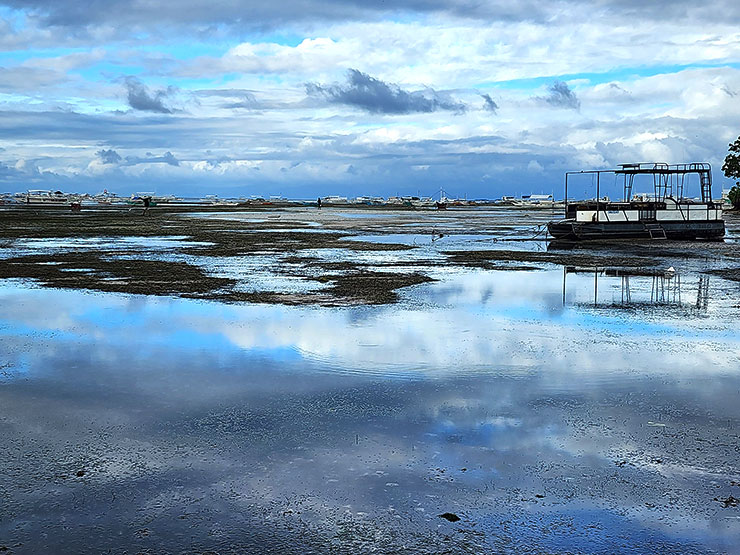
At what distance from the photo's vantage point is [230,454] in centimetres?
817

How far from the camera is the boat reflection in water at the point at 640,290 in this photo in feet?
64.4

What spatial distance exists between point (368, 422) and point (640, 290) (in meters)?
15.3

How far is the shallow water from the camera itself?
6441mm

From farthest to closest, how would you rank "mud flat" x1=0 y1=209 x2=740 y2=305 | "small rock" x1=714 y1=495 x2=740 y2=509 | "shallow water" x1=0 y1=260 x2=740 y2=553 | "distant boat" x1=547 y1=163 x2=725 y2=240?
"distant boat" x1=547 y1=163 x2=725 y2=240 → "mud flat" x1=0 y1=209 x2=740 y2=305 → "small rock" x1=714 y1=495 x2=740 y2=509 → "shallow water" x1=0 y1=260 x2=740 y2=553

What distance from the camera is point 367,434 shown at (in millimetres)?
8875

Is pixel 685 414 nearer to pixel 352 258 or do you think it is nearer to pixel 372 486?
pixel 372 486

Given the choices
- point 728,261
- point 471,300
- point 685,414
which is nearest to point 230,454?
point 685,414

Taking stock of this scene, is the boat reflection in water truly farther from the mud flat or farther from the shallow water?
the shallow water

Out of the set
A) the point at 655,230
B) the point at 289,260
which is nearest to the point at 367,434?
the point at 289,260

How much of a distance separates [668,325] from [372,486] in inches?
431

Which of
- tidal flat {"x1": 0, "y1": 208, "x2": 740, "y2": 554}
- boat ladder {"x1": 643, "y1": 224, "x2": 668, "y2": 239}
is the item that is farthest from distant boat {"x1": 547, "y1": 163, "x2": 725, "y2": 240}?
tidal flat {"x1": 0, "y1": 208, "x2": 740, "y2": 554}

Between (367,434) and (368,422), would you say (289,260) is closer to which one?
(368,422)

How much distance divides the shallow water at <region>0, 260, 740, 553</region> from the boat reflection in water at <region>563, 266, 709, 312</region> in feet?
9.73

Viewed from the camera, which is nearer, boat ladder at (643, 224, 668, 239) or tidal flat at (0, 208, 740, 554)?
tidal flat at (0, 208, 740, 554)
